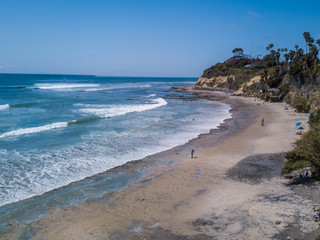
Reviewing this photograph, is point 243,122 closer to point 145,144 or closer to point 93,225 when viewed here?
point 145,144

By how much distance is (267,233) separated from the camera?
8.45 meters

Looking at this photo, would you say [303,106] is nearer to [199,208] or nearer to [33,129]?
[199,208]

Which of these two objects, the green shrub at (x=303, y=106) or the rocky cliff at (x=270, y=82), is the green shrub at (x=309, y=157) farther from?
the green shrub at (x=303, y=106)

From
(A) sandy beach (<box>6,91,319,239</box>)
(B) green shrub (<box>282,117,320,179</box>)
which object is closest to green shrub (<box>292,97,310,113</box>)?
(A) sandy beach (<box>6,91,319,239</box>)

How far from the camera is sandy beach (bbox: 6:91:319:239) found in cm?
893

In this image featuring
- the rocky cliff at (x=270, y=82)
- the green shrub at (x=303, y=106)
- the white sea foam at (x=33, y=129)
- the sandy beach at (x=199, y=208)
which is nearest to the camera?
the sandy beach at (x=199, y=208)

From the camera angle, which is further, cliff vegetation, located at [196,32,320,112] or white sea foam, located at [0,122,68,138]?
cliff vegetation, located at [196,32,320,112]

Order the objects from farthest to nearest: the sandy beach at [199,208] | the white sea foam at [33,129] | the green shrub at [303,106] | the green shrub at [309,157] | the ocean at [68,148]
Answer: the green shrub at [303,106]
the white sea foam at [33,129]
the ocean at [68,148]
the green shrub at [309,157]
the sandy beach at [199,208]

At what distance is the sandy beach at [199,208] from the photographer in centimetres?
893

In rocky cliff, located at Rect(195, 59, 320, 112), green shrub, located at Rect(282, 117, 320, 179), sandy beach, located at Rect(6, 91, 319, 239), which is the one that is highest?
rocky cliff, located at Rect(195, 59, 320, 112)

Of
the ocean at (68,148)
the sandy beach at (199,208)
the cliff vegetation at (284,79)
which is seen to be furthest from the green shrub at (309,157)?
the cliff vegetation at (284,79)

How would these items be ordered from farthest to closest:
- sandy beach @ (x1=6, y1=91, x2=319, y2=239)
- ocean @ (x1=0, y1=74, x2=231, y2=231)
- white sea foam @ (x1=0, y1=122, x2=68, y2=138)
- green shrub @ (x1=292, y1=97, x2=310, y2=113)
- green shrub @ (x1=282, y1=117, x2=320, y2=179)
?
green shrub @ (x1=292, y1=97, x2=310, y2=113)
white sea foam @ (x1=0, y1=122, x2=68, y2=138)
ocean @ (x1=0, y1=74, x2=231, y2=231)
green shrub @ (x1=282, y1=117, x2=320, y2=179)
sandy beach @ (x1=6, y1=91, x2=319, y2=239)

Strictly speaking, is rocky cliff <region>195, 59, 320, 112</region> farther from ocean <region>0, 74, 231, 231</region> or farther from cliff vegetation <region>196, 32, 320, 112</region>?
ocean <region>0, 74, 231, 231</region>

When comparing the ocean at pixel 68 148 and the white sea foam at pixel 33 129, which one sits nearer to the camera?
the ocean at pixel 68 148
